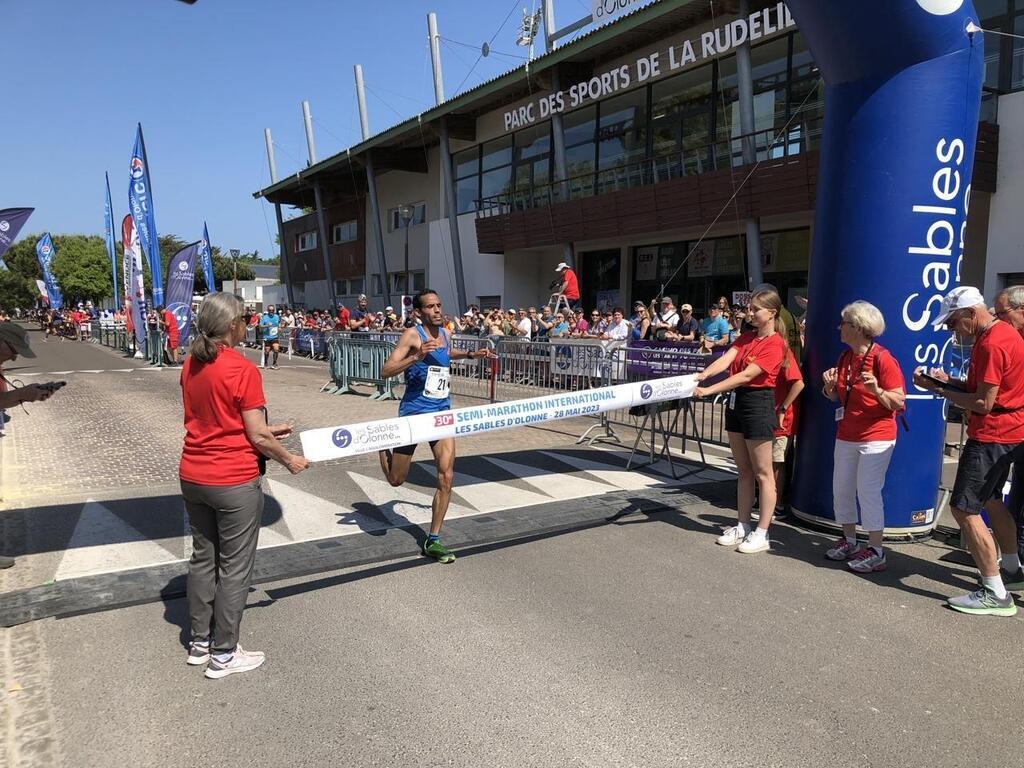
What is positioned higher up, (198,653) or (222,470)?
(222,470)

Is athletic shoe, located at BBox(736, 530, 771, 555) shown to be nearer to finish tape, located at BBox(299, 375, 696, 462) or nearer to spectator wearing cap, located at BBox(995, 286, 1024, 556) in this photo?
finish tape, located at BBox(299, 375, 696, 462)

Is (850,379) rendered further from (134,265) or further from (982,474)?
(134,265)

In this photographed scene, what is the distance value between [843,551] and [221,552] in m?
4.29

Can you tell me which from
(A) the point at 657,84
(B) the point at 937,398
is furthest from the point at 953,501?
(A) the point at 657,84

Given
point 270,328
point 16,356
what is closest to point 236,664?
point 16,356

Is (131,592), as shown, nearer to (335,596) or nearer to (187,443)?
(335,596)

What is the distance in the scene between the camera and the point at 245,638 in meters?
3.92

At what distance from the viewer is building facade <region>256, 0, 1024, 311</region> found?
14203 millimetres

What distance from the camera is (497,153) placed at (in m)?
27.2

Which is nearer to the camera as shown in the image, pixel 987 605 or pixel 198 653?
pixel 198 653

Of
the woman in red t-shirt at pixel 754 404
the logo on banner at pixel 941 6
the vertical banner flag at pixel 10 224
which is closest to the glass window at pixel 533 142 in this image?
the vertical banner flag at pixel 10 224

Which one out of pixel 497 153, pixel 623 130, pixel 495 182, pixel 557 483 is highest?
pixel 497 153

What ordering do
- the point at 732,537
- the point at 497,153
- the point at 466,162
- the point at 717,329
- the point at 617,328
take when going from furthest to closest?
1. the point at 466,162
2. the point at 497,153
3. the point at 617,328
4. the point at 717,329
5. the point at 732,537

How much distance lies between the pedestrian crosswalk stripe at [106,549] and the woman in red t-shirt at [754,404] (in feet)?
14.1
